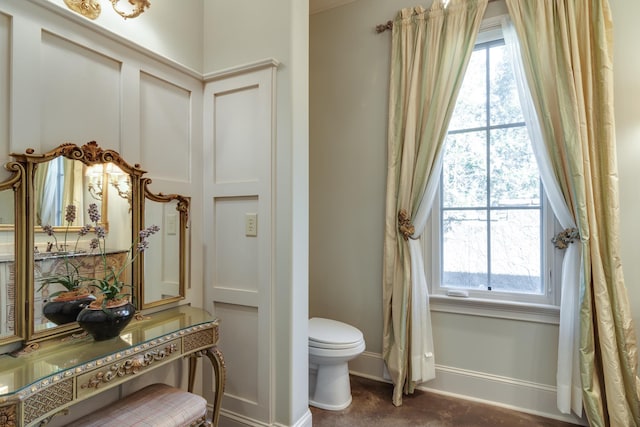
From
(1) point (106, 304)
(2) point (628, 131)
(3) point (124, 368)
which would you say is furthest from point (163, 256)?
(2) point (628, 131)

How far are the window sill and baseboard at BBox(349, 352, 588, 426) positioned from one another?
41 cm

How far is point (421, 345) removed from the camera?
2.30 metres

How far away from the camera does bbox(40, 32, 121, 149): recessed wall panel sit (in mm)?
1358

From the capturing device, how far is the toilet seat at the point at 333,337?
2.11 metres

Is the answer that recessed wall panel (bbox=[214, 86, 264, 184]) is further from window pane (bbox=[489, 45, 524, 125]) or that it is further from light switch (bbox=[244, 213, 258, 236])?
window pane (bbox=[489, 45, 524, 125])

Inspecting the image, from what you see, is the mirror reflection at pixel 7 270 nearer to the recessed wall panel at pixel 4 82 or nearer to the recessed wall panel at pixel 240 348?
the recessed wall panel at pixel 4 82

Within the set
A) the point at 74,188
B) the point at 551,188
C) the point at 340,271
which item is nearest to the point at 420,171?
the point at 551,188

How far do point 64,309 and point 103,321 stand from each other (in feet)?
0.63

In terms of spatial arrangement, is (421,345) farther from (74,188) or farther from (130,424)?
(74,188)

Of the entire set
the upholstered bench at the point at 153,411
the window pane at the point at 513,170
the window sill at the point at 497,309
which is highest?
the window pane at the point at 513,170

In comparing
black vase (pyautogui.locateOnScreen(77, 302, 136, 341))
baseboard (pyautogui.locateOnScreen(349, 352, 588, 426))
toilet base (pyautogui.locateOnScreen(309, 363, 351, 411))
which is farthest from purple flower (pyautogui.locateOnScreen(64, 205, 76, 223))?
baseboard (pyautogui.locateOnScreen(349, 352, 588, 426))

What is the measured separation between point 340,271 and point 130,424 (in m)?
1.81

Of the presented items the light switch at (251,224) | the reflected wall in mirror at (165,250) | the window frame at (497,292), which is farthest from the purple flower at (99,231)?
the window frame at (497,292)

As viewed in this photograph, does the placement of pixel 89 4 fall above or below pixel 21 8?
above
